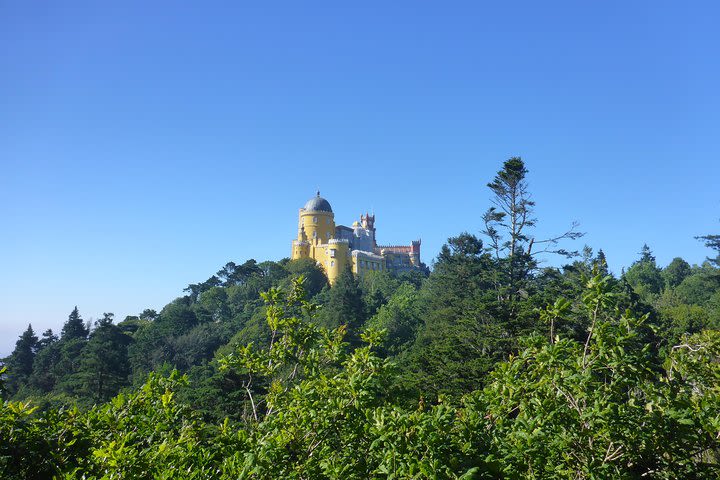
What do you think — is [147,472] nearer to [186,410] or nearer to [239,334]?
[186,410]

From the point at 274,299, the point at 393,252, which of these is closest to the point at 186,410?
the point at 274,299

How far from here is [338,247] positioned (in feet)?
207

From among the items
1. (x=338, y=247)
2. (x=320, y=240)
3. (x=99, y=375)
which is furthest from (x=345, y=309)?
(x=320, y=240)

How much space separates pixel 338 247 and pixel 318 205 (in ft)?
26.4

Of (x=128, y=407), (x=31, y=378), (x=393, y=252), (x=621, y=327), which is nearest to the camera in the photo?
(x=621, y=327)

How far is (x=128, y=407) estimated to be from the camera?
596 cm

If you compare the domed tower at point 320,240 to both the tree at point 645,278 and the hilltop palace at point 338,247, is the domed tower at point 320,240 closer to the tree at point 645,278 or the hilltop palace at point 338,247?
the hilltop palace at point 338,247

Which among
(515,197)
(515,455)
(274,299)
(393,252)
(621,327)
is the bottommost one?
(515,455)

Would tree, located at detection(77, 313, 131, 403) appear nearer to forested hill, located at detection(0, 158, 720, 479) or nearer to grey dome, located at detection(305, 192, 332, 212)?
forested hill, located at detection(0, 158, 720, 479)

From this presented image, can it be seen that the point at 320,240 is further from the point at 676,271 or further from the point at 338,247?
the point at 676,271

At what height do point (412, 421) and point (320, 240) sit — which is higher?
point (320, 240)

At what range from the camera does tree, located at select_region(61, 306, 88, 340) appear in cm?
5719

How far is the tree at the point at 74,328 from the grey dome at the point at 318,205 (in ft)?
92.5

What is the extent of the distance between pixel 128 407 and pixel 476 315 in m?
17.8
